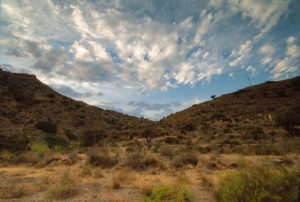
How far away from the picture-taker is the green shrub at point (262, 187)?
2.88 meters

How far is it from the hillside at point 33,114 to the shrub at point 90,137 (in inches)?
26.4

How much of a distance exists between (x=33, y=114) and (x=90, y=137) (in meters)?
19.7

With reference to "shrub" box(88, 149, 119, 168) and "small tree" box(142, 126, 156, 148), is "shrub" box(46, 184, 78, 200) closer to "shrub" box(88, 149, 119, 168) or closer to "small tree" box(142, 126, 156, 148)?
"shrub" box(88, 149, 119, 168)

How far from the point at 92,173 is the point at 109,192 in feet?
9.55

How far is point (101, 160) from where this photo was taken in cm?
871

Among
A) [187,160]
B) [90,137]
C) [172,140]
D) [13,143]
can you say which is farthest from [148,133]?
[13,143]

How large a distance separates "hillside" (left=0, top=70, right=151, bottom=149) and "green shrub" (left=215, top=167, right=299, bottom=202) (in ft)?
57.5

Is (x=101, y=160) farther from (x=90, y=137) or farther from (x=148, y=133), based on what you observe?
(x=148, y=133)

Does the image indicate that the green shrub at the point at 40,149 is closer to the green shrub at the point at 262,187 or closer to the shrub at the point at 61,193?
the shrub at the point at 61,193

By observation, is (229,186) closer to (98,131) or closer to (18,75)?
(98,131)

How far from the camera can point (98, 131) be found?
705 inches

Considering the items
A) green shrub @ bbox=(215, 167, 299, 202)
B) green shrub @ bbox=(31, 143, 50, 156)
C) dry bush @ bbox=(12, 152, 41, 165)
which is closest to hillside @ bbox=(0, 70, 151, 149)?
green shrub @ bbox=(31, 143, 50, 156)

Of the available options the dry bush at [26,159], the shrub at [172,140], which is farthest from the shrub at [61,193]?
the shrub at [172,140]

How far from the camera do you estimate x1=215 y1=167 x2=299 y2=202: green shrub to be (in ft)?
9.46
